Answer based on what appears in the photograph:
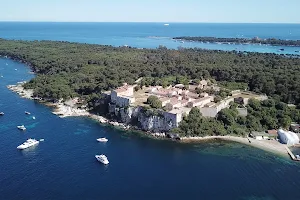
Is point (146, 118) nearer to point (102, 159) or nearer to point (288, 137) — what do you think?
point (102, 159)

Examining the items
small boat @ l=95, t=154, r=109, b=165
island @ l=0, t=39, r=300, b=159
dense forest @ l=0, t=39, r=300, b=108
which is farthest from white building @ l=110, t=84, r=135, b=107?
small boat @ l=95, t=154, r=109, b=165

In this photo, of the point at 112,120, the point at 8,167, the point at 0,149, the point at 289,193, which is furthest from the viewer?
the point at 112,120

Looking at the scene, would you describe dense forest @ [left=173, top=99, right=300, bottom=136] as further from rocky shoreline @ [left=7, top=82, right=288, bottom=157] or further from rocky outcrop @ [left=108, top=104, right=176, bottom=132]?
rocky outcrop @ [left=108, top=104, right=176, bottom=132]

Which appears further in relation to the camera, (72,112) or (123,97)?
(72,112)

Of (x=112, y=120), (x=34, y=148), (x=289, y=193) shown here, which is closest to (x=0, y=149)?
(x=34, y=148)

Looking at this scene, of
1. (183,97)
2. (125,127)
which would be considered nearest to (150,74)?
(183,97)

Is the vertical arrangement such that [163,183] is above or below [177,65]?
below

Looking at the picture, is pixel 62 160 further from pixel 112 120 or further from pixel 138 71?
pixel 138 71

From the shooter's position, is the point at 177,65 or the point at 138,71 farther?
the point at 177,65
